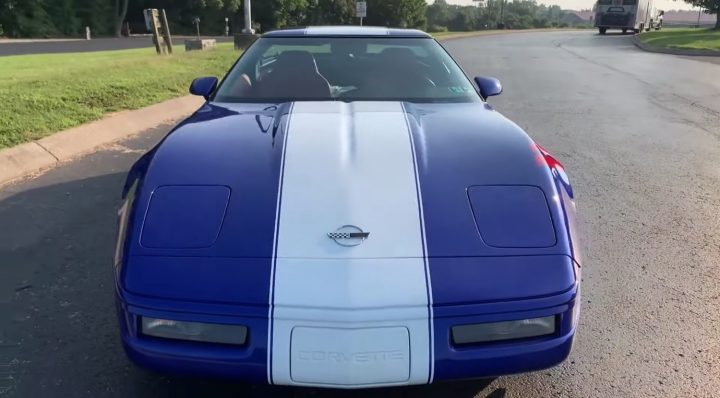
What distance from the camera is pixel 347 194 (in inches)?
92.9

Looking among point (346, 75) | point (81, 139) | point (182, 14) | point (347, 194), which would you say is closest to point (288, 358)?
point (347, 194)

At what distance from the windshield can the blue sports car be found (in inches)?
33.3

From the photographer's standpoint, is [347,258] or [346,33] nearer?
[347,258]

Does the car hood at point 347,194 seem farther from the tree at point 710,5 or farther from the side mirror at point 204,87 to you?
the tree at point 710,5

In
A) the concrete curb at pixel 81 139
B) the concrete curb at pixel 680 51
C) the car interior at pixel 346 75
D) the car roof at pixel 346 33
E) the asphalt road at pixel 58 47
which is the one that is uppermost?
the car roof at pixel 346 33

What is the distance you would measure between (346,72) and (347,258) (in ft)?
6.74

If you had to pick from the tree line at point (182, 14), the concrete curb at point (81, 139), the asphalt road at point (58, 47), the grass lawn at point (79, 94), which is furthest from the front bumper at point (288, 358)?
the tree line at point (182, 14)

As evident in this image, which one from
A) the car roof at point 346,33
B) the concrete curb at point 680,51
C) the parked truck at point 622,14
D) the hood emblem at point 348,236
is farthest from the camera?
the parked truck at point 622,14

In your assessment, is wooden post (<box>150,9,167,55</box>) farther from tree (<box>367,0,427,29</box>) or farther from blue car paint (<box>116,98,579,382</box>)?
tree (<box>367,0,427,29</box>)

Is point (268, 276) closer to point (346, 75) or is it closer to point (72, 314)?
point (72, 314)

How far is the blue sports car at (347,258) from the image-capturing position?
202 cm

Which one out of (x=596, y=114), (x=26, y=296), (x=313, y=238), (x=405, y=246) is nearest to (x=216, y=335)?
(x=313, y=238)

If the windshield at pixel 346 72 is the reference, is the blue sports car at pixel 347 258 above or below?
below

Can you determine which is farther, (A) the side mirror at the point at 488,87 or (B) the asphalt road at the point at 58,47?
(B) the asphalt road at the point at 58,47
